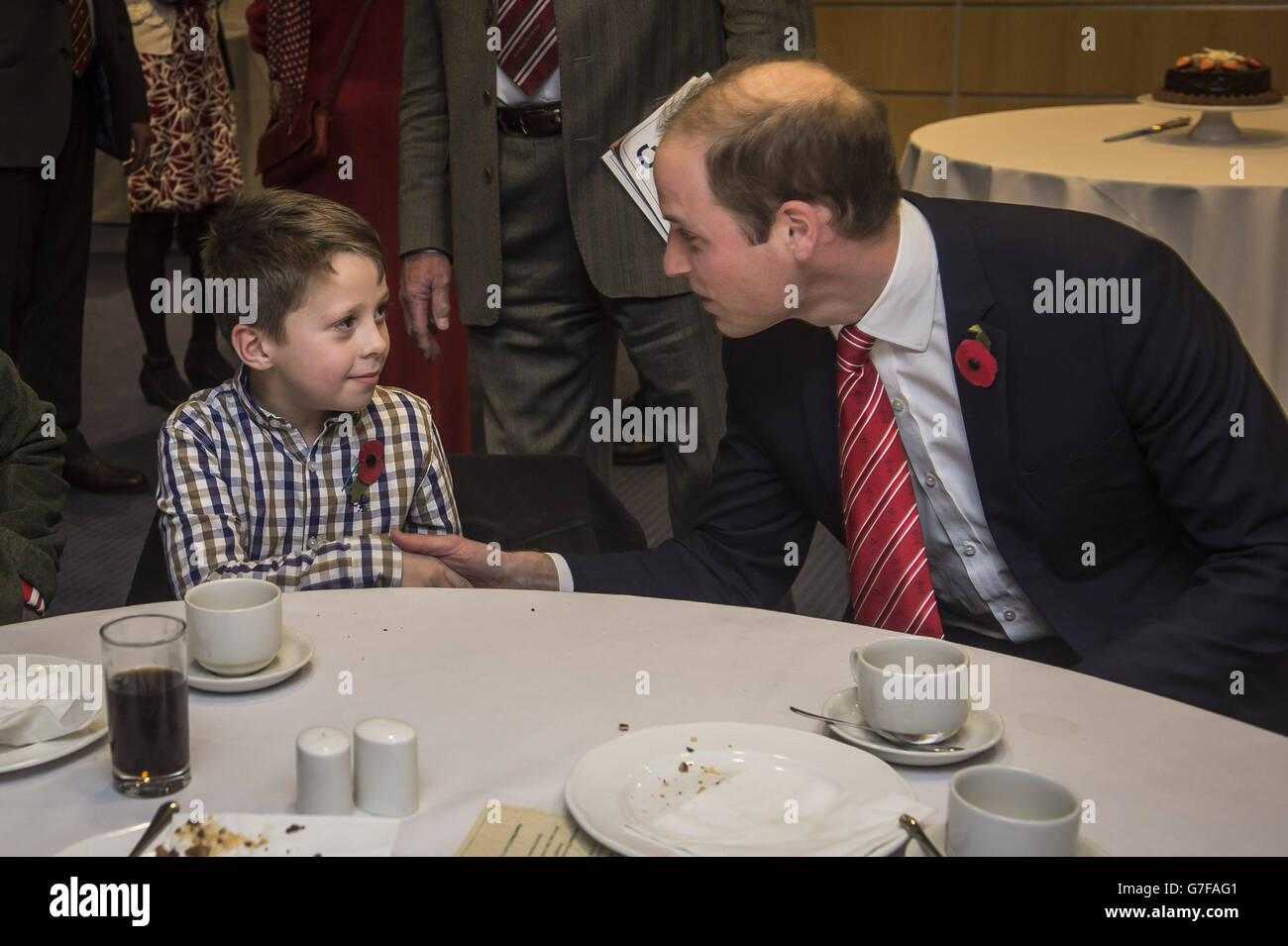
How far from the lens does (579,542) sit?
182 centimetres

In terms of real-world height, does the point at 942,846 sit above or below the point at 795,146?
below

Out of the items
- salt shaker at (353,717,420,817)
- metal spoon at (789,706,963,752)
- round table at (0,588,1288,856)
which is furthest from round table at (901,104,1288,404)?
salt shaker at (353,717,420,817)

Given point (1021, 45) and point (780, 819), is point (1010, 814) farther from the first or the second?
point (1021, 45)

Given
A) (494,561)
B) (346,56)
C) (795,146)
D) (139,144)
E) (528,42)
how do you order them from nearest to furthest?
(795,146)
(494,561)
(528,42)
(346,56)
(139,144)

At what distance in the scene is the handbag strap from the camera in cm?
317

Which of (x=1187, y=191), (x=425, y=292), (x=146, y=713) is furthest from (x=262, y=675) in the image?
(x=1187, y=191)

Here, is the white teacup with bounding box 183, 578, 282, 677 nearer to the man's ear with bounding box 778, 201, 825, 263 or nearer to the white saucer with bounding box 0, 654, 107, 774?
the white saucer with bounding box 0, 654, 107, 774

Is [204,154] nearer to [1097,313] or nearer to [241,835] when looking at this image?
[1097,313]

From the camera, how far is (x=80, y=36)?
11.0ft

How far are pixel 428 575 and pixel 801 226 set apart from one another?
1.89 ft

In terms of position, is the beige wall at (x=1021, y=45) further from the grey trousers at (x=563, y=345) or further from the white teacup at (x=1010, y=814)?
the white teacup at (x=1010, y=814)

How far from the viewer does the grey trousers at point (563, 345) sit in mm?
2283

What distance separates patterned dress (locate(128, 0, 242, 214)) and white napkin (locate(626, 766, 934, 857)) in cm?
356

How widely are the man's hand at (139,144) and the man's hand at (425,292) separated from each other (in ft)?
5.22
